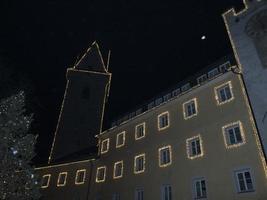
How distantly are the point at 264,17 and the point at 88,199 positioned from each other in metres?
28.2

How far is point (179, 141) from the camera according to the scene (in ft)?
80.0

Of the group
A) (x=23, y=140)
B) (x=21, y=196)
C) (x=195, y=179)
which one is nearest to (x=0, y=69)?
(x=23, y=140)

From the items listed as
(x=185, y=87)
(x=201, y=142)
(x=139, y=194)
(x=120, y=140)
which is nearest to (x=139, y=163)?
(x=139, y=194)

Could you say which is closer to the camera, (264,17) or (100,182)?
(264,17)

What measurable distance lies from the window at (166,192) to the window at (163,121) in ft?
19.6

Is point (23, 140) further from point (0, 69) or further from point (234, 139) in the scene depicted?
point (234, 139)

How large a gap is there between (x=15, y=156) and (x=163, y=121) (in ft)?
50.0

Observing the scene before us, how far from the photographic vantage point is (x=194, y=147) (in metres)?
22.8

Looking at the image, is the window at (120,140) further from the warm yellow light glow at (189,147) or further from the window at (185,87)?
the warm yellow light glow at (189,147)

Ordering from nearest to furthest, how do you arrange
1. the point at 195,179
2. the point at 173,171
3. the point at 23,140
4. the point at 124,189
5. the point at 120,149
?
the point at 23,140
the point at 195,179
the point at 173,171
the point at 124,189
the point at 120,149

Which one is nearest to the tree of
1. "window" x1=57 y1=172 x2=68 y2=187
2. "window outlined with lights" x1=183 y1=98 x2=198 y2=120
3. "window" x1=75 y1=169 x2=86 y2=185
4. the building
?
the building

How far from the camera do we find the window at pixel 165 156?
2471 cm

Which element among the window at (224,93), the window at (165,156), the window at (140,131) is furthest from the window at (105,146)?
the window at (224,93)

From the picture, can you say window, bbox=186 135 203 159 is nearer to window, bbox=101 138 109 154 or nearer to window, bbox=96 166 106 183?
window, bbox=96 166 106 183
